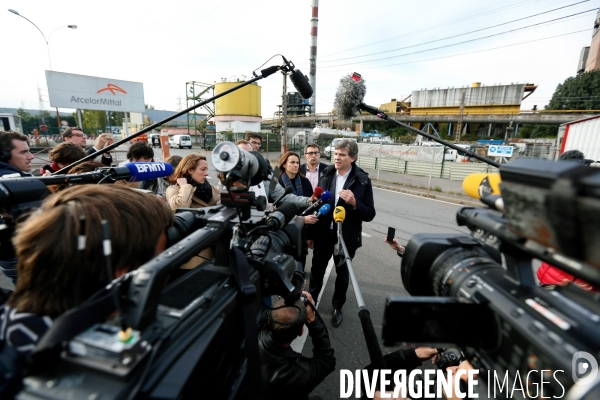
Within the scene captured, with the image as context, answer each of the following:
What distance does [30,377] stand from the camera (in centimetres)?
50

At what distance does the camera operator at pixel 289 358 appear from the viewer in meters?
1.33

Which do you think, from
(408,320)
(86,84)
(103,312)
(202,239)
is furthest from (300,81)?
(86,84)

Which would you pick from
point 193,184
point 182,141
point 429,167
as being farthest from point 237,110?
point 193,184

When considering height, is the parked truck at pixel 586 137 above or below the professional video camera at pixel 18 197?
above

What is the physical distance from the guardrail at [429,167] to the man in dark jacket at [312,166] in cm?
844

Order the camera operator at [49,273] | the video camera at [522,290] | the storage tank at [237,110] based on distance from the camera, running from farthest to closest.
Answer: the storage tank at [237,110]
the camera operator at [49,273]
the video camera at [522,290]

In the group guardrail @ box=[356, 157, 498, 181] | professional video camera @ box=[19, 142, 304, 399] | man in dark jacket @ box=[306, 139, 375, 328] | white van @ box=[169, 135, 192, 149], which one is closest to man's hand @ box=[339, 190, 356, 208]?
man in dark jacket @ box=[306, 139, 375, 328]

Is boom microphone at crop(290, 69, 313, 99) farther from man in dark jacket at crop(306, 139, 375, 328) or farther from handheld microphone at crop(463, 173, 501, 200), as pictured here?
handheld microphone at crop(463, 173, 501, 200)

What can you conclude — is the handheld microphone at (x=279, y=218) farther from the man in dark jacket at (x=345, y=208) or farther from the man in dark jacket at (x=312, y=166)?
→ the man in dark jacket at (x=312, y=166)

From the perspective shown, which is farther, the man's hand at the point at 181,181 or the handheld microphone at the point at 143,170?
the man's hand at the point at 181,181

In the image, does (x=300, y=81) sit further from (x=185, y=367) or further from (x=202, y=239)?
(x=185, y=367)

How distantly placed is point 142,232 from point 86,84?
22139 millimetres

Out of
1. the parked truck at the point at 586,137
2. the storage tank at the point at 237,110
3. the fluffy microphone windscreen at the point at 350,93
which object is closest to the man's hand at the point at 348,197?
the fluffy microphone windscreen at the point at 350,93

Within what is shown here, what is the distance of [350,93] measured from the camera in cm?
257
